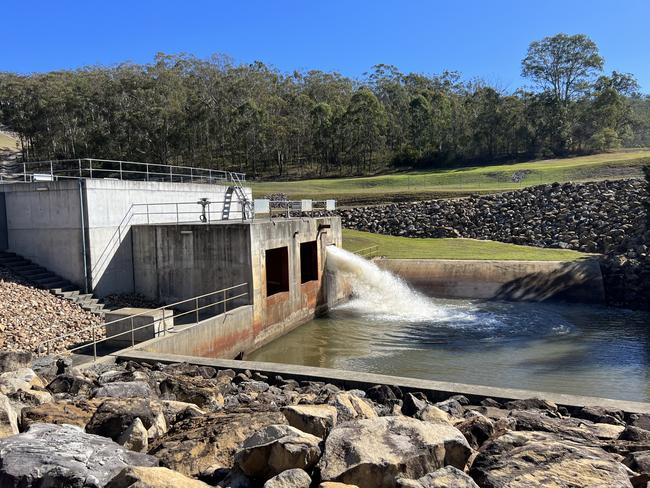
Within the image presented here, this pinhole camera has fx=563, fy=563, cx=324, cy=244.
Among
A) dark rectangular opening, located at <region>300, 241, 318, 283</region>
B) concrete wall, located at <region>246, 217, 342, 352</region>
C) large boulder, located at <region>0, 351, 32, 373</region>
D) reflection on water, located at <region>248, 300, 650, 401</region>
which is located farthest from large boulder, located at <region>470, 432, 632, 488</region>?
dark rectangular opening, located at <region>300, 241, 318, 283</region>

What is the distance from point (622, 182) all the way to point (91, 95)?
5605 centimetres

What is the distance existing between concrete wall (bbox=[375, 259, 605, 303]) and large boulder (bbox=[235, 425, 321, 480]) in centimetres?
2065

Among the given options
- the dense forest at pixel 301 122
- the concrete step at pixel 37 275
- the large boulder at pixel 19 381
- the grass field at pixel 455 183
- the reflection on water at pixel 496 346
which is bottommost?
the reflection on water at pixel 496 346

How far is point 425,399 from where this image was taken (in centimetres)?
995

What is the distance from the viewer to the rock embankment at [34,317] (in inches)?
520

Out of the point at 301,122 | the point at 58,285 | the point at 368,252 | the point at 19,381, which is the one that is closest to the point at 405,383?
the point at 19,381

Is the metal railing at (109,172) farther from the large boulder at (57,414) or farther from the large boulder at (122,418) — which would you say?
the large boulder at (122,418)

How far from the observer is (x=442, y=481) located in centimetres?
466

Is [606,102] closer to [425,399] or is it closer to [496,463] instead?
[425,399]

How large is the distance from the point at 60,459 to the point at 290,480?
2.06 meters

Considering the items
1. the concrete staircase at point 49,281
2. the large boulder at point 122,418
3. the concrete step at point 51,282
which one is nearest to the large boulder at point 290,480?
the large boulder at point 122,418

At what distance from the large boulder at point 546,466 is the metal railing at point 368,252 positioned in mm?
22531

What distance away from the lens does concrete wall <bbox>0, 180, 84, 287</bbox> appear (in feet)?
57.3

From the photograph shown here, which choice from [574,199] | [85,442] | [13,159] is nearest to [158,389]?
[85,442]
